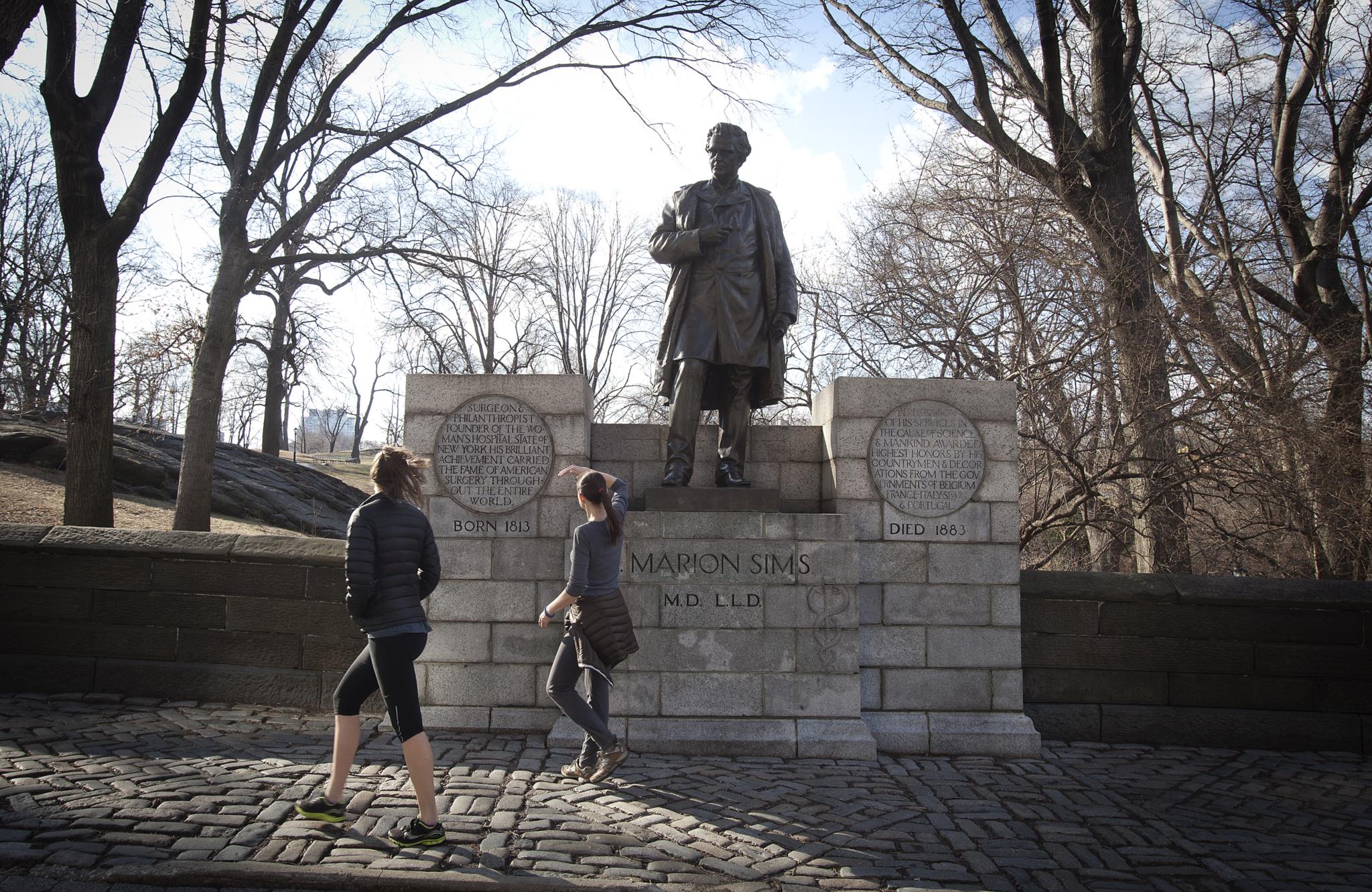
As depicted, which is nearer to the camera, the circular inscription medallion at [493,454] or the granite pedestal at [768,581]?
the granite pedestal at [768,581]

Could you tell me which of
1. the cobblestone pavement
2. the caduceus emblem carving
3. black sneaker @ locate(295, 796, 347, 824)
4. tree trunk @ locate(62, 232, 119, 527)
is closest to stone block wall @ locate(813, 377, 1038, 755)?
the cobblestone pavement

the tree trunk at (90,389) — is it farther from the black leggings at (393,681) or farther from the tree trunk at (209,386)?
the black leggings at (393,681)

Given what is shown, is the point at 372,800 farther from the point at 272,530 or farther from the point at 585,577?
the point at 272,530

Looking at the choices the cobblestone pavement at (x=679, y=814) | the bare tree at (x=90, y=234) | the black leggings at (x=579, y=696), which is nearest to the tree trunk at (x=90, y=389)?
the bare tree at (x=90, y=234)

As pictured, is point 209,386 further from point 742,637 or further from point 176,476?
point 742,637

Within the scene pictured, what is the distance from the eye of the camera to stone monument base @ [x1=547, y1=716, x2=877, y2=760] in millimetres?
5812

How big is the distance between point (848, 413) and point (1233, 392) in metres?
4.92

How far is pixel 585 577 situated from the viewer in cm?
490

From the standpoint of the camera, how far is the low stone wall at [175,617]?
6.66 m

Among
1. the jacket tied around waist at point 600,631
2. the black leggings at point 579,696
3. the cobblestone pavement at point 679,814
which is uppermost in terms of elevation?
the jacket tied around waist at point 600,631

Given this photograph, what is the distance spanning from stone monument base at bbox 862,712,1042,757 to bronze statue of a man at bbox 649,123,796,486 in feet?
6.51

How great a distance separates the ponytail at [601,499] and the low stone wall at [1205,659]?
3.50 m

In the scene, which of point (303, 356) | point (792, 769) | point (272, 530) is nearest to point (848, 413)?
point (792, 769)

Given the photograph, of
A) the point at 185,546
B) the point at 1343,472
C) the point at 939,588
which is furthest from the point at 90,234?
the point at 1343,472
